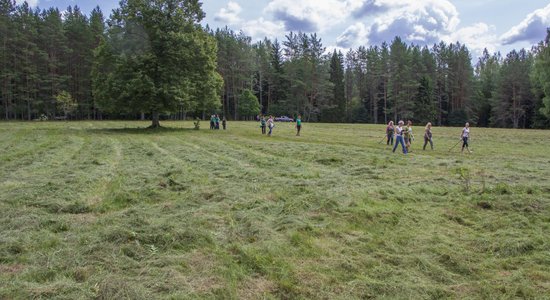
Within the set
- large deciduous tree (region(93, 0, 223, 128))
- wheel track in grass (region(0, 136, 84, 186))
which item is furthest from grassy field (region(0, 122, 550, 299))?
large deciduous tree (region(93, 0, 223, 128))

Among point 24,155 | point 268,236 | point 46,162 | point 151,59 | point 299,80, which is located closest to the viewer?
point 268,236

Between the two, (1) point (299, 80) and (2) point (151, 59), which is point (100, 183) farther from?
(1) point (299, 80)

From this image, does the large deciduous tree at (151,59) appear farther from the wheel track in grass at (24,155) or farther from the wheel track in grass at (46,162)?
the wheel track in grass at (24,155)

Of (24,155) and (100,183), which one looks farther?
(24,155)

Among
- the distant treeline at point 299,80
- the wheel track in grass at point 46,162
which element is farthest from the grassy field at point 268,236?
the distant treeline at point 299,80

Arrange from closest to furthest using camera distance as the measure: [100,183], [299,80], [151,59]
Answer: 1. [100,183]
2. [151,59]
3. [299,80]

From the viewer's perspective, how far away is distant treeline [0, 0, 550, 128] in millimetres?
55906

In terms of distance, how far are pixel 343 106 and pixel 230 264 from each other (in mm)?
69442

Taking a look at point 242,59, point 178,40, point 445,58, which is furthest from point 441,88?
point 178,40

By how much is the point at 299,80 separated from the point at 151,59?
135 feet

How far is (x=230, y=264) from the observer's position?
5.23m

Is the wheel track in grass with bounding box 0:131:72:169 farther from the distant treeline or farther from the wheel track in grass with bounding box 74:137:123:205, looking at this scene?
the distant treeline

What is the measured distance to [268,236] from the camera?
634 centimetres

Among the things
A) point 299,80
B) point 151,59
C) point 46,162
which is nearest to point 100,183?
point 46,162
